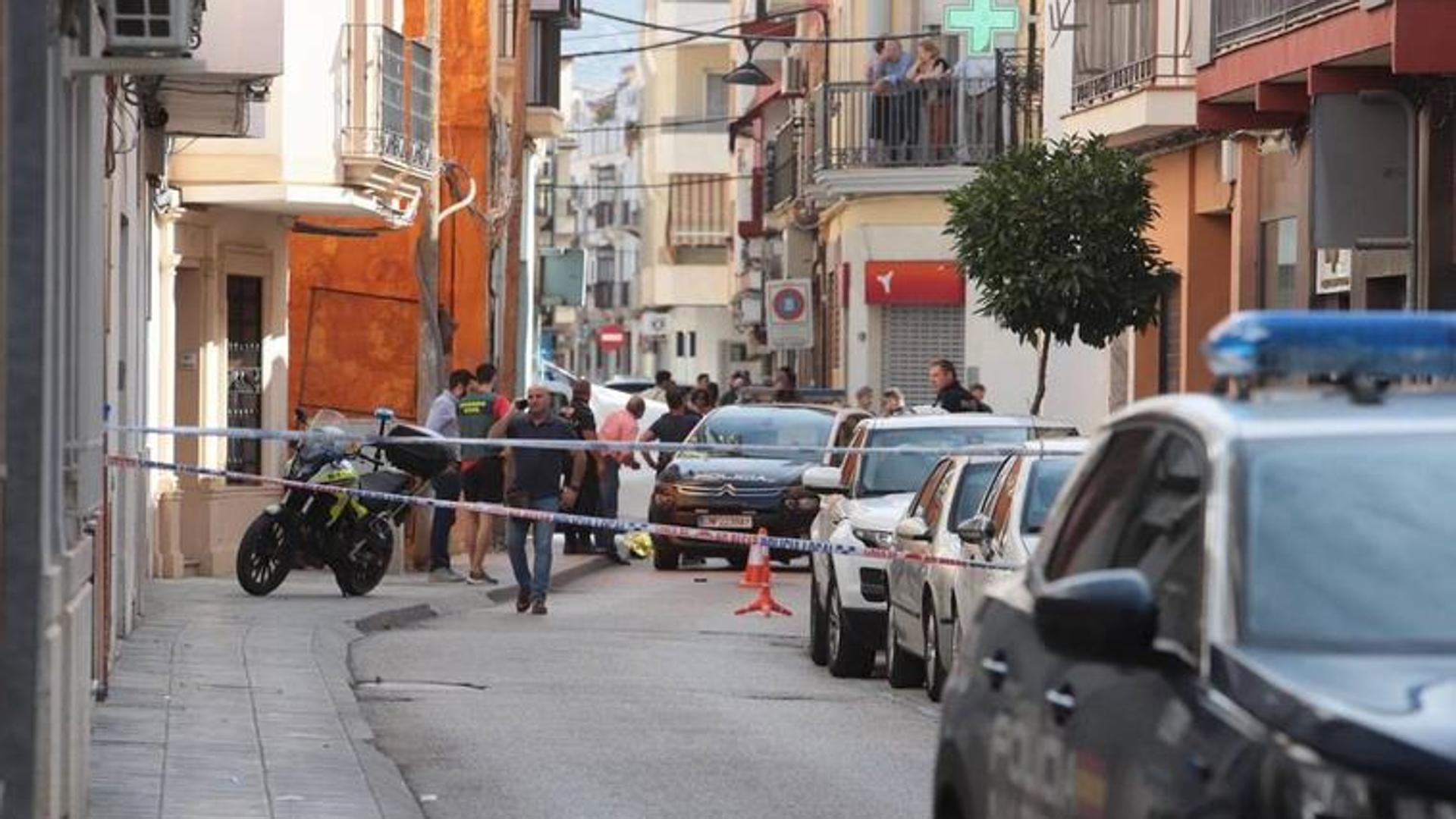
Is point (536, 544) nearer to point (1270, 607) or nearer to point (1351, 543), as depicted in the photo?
point (1351, 543)

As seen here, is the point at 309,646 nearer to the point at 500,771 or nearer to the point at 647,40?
the point at 500,771

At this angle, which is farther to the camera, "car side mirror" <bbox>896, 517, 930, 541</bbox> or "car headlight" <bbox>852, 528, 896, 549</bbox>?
"car headlight" <bbox>852, 528, 896, 549</bbox>

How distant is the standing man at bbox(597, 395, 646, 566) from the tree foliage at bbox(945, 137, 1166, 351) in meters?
8.04

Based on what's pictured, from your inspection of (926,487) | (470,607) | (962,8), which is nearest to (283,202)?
(470,607)

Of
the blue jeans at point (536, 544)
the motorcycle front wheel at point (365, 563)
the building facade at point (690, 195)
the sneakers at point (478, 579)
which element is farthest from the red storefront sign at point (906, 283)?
the building facade at point (690, 195)

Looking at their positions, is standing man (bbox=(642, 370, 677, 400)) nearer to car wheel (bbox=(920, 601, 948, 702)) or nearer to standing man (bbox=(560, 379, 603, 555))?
standing man (bbox=(560, 379, 603, 555))

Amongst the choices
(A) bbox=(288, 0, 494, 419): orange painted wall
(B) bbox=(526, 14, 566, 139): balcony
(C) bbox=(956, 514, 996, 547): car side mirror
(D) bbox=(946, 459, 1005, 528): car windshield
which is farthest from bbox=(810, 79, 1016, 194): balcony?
(C) bbox=(956, 514, 996, 547): car side mirror

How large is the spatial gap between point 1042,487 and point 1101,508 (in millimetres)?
9427

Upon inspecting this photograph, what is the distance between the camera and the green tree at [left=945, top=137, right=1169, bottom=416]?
29.2 metres

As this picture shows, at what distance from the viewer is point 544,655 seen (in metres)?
22.3

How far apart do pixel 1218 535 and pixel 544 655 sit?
52.0ft

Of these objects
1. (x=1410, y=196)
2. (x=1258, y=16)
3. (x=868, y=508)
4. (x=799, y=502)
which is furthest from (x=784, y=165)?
(x=868, y=508)

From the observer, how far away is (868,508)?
22.2 metres

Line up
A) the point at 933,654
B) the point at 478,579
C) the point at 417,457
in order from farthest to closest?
the point at 478,579, the point at 417,457, the point at 933,654
